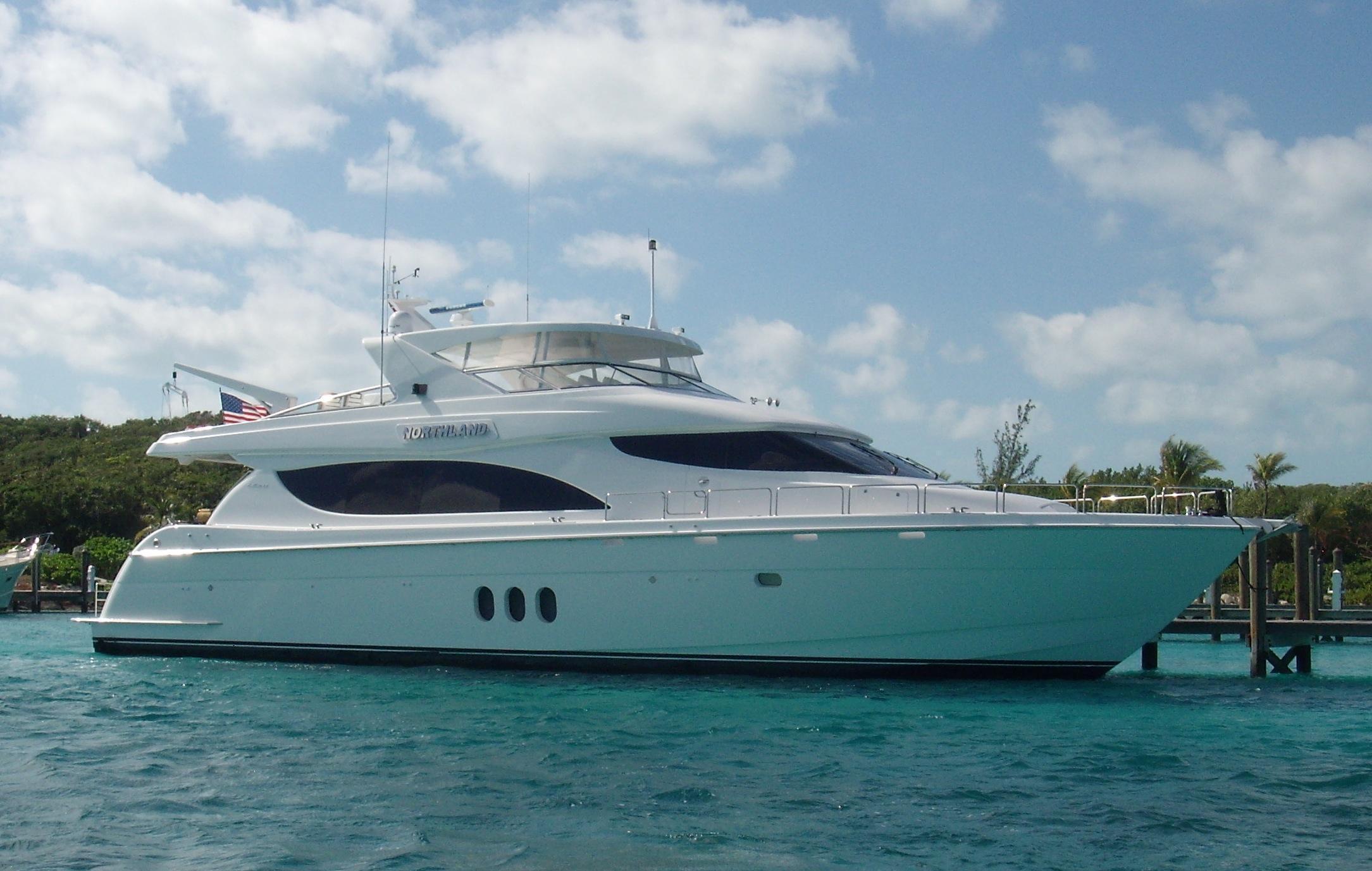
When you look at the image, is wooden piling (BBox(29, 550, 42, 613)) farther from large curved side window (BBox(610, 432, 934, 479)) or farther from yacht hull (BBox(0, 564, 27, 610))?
large curved side window (BBox(610, 432, 934, 479))

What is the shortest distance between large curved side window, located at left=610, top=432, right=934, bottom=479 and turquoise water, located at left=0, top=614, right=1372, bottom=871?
2228 mm

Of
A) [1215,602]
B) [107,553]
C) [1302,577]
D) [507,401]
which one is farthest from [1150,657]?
[107,553]

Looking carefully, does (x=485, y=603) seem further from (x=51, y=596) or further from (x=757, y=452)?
(x=51, y=596)

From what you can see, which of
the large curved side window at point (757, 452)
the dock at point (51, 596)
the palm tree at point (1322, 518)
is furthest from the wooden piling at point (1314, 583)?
the dock at point (51, 596)

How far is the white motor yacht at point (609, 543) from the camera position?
36.0 feet

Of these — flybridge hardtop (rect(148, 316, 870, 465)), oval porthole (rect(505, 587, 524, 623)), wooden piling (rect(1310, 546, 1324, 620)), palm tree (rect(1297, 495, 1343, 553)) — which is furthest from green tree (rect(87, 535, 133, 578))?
palm tree (rect(1297, 495, 1343, 553))

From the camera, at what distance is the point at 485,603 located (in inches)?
508

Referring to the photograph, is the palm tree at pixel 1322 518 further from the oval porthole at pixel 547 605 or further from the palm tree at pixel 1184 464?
the oval porthole at pixel 547 605

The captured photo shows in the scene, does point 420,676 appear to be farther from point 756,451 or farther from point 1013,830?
point 1013,830

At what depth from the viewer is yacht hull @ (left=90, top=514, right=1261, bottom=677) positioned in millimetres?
10820

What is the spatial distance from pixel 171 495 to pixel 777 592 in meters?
30.6

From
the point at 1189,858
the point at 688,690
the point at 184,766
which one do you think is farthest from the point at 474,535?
the point at 1189,858

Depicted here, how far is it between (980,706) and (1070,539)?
1.81 metres

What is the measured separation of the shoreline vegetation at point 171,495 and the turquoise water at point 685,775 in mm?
14769
